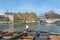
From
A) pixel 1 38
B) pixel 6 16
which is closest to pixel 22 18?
pixel 6 16

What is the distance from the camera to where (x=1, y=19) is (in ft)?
427

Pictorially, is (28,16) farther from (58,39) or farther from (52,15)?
(58,39)

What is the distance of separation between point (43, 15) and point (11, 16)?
4326cm

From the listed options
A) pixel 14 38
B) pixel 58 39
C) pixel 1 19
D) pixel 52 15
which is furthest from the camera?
pixel 52 15

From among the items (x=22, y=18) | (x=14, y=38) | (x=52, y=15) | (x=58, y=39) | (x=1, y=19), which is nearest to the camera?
(x=58, y=39)

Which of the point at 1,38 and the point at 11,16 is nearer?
the point at 1,38

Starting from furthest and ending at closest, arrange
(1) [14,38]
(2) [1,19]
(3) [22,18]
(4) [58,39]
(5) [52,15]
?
1. (5) [52,15]
2. (3) [22,18]
3. (2) [1,19]
4. (1) [14,38]
5. (4) [58,39]

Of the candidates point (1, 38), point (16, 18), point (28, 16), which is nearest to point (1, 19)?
point (16, 18)

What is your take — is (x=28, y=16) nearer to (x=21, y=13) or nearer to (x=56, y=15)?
(x=21, y=13)

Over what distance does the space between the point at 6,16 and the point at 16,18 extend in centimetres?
1198

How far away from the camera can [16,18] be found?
5576 inches

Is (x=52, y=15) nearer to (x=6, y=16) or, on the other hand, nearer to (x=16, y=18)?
(x=16, y=18)

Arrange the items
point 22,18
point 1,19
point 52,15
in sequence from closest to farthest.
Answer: point 1,19, point 22,18, point 52,15

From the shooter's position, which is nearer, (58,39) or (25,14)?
(58,39)
